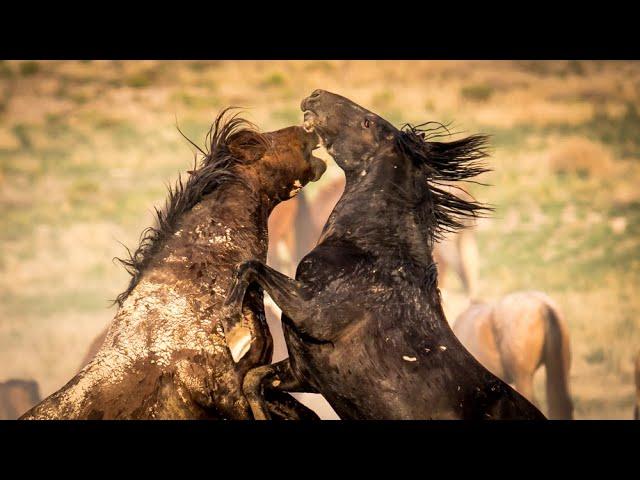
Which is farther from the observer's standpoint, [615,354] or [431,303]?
[615,354]

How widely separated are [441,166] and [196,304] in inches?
59.1

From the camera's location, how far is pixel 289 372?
4.50m

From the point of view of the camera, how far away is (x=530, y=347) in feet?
36.9

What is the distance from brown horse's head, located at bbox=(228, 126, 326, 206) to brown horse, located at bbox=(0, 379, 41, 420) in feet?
22.7

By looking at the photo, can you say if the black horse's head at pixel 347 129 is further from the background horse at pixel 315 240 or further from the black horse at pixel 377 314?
the background horse at pixel 315 240

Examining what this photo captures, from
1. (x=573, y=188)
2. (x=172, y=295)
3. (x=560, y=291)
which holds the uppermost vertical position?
(x=573, y=188)

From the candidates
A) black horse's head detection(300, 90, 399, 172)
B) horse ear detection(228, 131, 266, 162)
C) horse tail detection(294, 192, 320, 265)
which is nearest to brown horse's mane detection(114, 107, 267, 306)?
horse ear detection(228, 131, 266, 162)

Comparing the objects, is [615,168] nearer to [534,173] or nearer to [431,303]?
[534,173]

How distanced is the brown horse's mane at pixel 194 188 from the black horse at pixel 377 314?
716mm

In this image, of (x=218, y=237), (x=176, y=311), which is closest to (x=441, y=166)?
(x=218, y=237)

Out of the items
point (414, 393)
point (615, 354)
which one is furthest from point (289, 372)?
point (615, 354)

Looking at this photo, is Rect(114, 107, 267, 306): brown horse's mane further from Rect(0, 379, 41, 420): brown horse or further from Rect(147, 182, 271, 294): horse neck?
Rect(0, 379, 41, 420): brown horse

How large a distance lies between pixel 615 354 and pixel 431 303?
24.7ft

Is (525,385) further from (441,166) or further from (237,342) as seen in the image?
(237,342)
